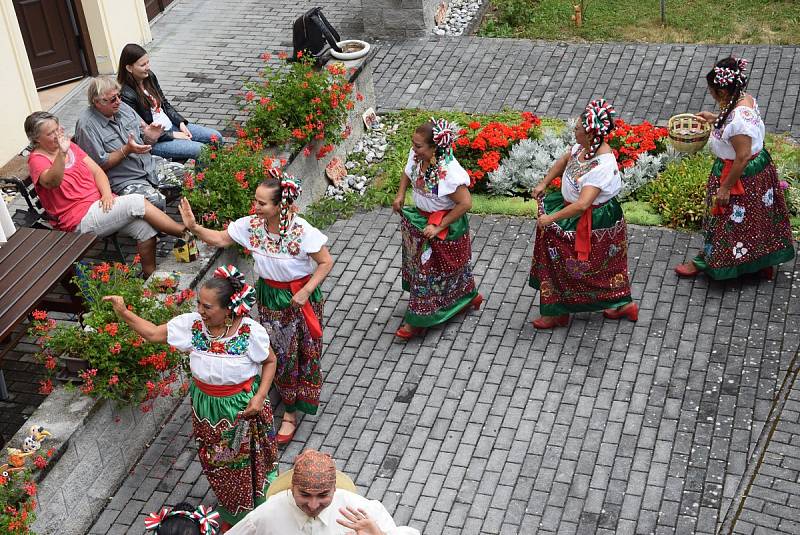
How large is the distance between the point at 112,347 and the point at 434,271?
2.48 m

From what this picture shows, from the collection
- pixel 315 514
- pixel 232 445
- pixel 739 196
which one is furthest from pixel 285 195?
pixel 739 196

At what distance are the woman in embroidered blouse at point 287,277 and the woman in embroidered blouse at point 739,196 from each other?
10.3 ft

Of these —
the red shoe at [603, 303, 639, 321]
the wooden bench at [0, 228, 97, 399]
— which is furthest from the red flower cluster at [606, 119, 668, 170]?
the wooden bench at [0, 228, 97, 399]

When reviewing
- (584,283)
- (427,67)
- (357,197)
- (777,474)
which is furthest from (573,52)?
(777,474)

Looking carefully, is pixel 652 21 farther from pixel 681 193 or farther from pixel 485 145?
pixel 681 193

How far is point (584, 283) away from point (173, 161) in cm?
373

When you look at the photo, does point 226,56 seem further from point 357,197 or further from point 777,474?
point 777,474

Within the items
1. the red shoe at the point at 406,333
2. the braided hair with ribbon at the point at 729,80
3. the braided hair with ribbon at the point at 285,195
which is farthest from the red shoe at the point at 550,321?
the braided hair with ribbon at the point at 285,195

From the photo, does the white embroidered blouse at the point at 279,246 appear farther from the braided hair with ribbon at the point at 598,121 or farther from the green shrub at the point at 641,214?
the green shrub at the point at 641,214

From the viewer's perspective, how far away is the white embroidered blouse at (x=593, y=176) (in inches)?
307

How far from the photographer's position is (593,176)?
7801 mm

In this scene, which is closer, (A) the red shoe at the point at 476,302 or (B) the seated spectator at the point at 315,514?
(B) the seated spectator at the point at 315,514

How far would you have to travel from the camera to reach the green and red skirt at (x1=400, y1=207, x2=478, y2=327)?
8273 millimetres

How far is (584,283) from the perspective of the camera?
8.39 metres
